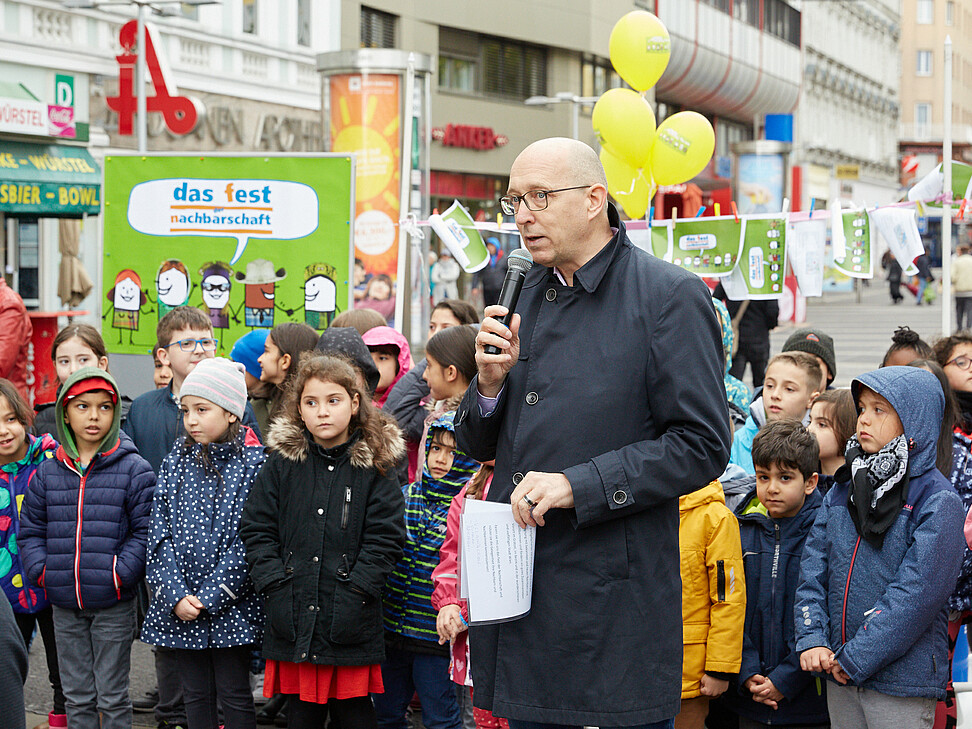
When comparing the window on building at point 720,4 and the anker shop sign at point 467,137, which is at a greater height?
the window on building at point 720,4

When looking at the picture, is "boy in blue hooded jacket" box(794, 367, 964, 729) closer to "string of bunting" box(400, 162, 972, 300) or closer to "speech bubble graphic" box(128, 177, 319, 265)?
"string of bunting" box(400, 162, 972, 300)

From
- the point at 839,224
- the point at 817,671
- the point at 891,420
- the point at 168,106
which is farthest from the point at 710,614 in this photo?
the point at 168,106

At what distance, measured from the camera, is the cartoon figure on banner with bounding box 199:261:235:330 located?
8.41 m

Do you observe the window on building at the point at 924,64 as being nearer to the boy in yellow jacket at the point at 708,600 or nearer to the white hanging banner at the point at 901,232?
the white hanging banner at the point at 901,232

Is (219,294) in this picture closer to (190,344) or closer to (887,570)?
(190,344)

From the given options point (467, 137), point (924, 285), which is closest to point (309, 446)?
point (467, 137)

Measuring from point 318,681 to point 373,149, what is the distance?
394 inches

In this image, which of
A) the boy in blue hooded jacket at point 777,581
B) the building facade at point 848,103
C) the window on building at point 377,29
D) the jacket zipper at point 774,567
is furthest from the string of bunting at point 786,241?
the building facade at point 848,103

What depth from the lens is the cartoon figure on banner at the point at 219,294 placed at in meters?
8.41

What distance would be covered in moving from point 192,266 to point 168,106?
34.8ft

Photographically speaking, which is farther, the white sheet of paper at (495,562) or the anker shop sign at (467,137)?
the anker shop sign at (467,137)

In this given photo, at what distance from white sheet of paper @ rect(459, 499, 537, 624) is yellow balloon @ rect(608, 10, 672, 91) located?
7.20m

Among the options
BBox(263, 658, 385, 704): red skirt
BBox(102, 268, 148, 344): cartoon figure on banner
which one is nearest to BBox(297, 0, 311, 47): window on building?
BBox(102, 268, 148, 344): cartoon figure on banner

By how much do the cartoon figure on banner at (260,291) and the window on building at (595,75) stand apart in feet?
99.6
